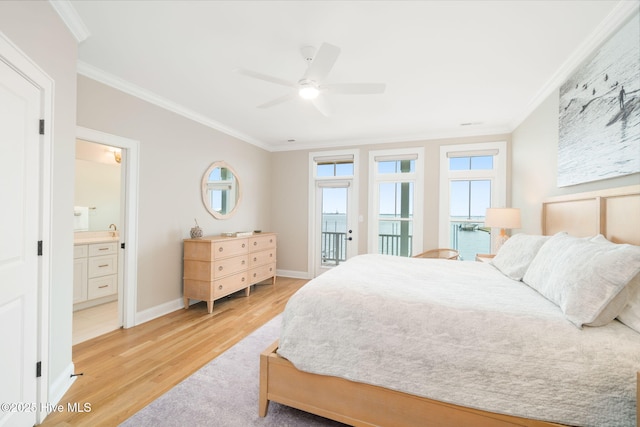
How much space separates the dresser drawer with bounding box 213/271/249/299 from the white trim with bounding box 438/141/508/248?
3.17 m

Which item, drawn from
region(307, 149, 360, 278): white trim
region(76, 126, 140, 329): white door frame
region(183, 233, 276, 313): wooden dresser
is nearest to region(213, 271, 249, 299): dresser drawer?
region(183, 233, 276, 313): wooden dresser

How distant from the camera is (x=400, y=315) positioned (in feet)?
4.59

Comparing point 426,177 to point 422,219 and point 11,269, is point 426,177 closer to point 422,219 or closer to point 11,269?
point 422,219

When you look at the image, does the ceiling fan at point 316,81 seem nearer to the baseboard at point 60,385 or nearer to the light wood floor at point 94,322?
the baseboard at point 60,385

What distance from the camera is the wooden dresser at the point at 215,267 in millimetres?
3326

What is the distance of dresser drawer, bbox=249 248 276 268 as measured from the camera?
13.6 feet

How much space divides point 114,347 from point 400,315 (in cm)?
265

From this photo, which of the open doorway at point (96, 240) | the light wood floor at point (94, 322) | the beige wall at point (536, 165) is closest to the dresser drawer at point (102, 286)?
the open doorway at point (96, 240)

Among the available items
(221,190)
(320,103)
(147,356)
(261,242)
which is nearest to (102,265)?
(221,190)

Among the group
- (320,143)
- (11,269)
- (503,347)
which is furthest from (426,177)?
(11,269)

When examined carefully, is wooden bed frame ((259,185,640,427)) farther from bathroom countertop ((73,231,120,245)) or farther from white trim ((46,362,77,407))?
bathroom countertop ((73,231,120,245))

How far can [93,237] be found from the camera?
3.86 meters

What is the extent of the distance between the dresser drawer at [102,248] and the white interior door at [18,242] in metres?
2.34

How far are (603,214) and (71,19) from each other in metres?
3.85
